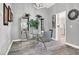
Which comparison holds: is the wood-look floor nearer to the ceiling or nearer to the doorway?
the doorway

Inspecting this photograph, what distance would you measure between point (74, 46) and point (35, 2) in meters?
1.31

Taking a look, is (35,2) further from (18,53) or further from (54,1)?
(18,53)

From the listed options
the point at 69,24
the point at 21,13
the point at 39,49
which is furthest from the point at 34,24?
the point at 69,24

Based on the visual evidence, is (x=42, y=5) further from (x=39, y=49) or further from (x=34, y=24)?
(x=39, y=49)

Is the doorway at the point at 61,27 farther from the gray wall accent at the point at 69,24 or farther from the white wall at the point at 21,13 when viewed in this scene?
the white wall at the point at 21,13

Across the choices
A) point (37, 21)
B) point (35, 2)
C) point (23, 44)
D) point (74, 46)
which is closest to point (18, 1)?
point (35, 2)

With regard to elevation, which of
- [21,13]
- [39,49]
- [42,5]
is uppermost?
[42,5]

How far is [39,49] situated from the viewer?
2299 millimetres

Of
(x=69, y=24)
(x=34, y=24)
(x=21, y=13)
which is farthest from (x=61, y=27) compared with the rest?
(x=21, y=13)

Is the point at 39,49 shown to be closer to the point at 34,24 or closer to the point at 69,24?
the point at 34,24

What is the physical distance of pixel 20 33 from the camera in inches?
91.7

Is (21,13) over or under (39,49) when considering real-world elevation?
over

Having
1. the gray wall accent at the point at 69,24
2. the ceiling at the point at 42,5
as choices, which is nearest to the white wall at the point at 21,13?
the ceiling at the point at 42,5

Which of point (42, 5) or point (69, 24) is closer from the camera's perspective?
point (42, 5)
